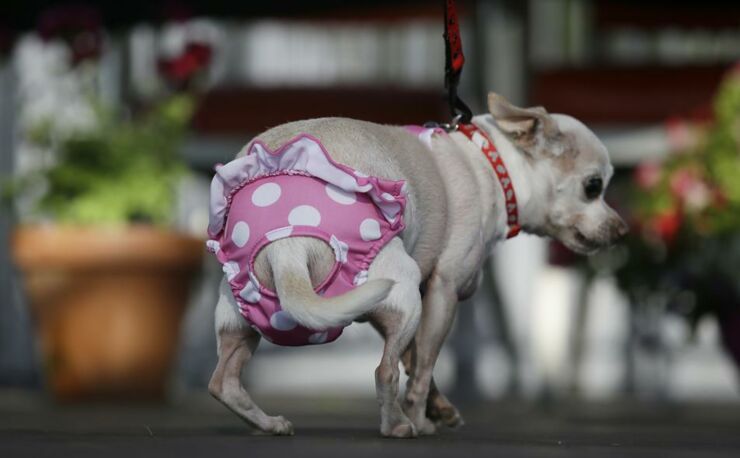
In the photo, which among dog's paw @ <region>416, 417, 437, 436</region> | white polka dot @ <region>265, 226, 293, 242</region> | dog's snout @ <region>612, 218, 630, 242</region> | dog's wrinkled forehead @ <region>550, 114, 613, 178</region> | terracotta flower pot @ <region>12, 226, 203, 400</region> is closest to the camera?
white polka dot @ <region>265, 226, 293, 242</region>

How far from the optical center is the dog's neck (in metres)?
3.02

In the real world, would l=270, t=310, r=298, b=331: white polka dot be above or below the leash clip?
below

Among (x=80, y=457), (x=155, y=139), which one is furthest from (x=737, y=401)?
(x=80, y=457)

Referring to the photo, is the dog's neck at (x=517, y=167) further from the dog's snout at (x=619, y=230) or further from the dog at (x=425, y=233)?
the dog's snout at (x=619, y=230)

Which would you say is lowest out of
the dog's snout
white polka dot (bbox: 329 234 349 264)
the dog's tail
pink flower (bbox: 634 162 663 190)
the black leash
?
pink flower (bbox: 634 162 663 190)

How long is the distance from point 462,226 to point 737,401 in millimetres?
3490

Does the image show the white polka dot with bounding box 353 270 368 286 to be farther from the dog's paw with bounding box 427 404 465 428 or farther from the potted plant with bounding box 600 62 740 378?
the potted plant with bounding box 600 62 740 378

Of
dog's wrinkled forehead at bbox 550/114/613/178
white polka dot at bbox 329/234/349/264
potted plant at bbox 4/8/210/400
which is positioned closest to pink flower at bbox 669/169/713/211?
potted plant at bbox 4/8/210/400

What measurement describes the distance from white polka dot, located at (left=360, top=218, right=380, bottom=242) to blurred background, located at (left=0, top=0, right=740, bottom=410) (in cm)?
240

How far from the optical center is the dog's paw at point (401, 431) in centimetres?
254

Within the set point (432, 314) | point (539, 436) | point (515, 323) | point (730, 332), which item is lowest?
point (515, 323)

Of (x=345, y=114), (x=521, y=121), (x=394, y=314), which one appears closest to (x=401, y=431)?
(x=394, y=314)

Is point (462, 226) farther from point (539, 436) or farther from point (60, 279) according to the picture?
point (60, 279)

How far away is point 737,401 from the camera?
5996mm
